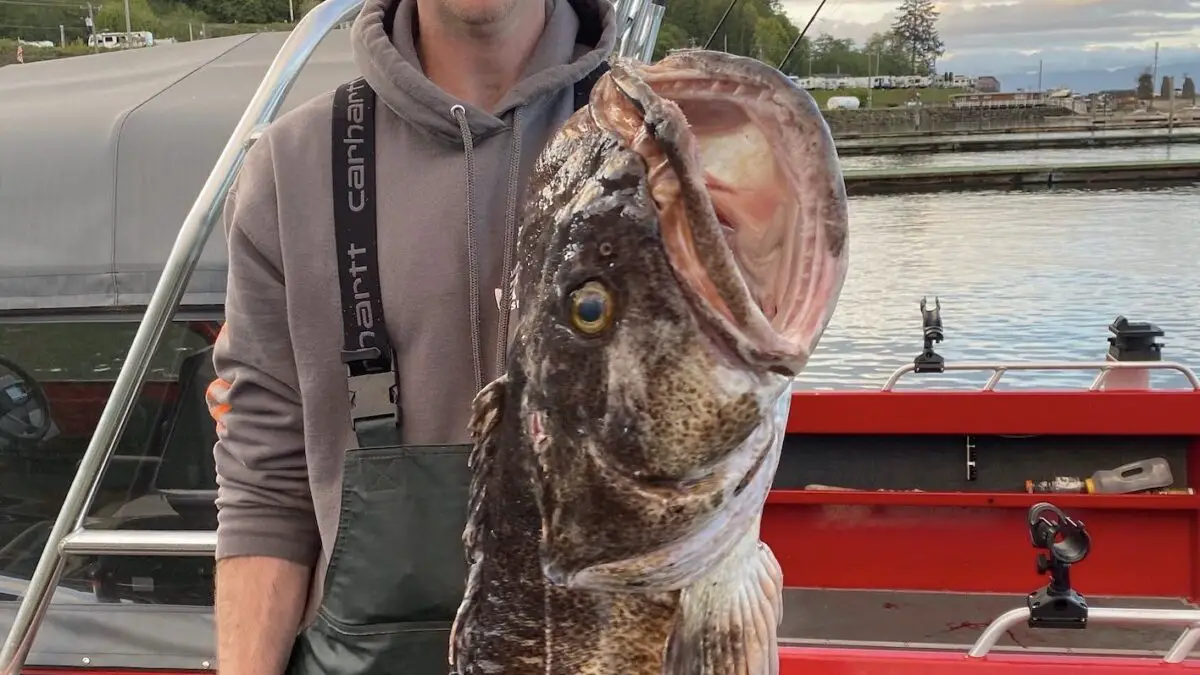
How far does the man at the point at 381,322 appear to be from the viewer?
1.74 metres

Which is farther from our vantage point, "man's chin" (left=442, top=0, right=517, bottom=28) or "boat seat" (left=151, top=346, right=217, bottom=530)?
"boat seat" (left=151, top=346, right=217, bottom=530)

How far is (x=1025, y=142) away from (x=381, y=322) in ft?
176

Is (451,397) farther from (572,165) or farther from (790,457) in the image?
(790,457)

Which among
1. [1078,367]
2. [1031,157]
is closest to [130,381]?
[1078,367]

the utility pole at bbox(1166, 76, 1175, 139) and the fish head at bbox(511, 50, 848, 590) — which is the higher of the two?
the utility pole at bbox(1166, 76, 1175, 139)

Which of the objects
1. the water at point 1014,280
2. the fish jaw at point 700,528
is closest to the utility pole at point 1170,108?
the water at point 1014,280

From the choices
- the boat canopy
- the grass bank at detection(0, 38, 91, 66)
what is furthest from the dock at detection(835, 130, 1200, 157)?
the boat canopy

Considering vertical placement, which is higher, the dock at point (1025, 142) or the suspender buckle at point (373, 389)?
the dock at point (1025, 142)

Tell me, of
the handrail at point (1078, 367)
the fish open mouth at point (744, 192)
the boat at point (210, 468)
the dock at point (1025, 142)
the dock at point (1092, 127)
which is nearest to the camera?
the fish open mouth at point (744, 192)

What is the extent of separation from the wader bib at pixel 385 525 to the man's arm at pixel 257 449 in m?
0.15

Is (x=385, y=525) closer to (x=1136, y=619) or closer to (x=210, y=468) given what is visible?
(x=210, y=468)

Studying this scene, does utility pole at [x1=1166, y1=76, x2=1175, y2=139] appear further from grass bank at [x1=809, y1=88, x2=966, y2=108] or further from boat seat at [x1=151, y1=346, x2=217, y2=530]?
boat seat at [x1=151, y1=346, x2=217, y2=530]

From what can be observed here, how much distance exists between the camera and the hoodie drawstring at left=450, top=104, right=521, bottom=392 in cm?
174

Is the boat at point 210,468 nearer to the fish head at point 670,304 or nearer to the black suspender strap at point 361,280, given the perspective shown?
the black suspender strap at point 361,280
